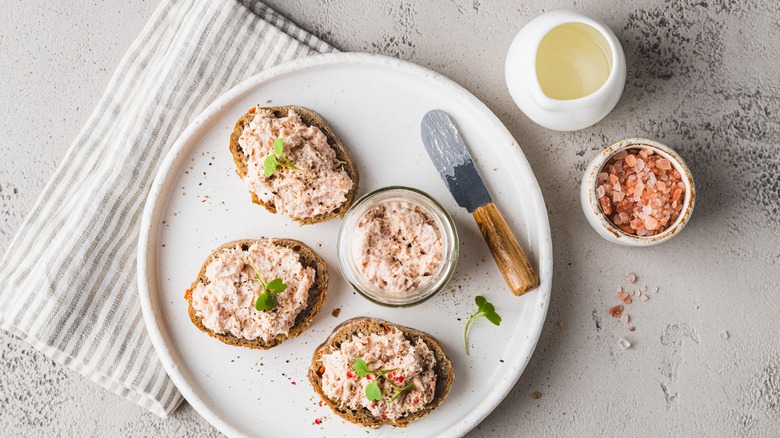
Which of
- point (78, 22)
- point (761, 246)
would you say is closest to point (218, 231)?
point (78, 22)

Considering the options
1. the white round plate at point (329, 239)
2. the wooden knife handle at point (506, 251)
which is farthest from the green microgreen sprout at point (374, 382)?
the wooden knife handle at point (506, 251)

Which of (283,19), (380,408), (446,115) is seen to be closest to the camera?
(380,408)

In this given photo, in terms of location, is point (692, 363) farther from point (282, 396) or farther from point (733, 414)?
point (282, 396)

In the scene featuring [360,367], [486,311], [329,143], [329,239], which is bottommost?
[486,311]

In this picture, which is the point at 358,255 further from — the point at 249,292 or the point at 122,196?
the point at 122,196

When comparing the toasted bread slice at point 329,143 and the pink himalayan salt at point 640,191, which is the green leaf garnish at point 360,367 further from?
the pink himalayan salt at point 640,191

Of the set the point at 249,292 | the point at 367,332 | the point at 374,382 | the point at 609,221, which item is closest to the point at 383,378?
the point at 374,382

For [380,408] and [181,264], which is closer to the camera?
[380,408]
